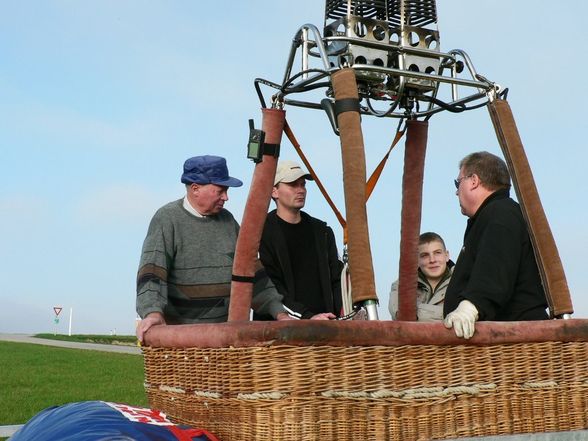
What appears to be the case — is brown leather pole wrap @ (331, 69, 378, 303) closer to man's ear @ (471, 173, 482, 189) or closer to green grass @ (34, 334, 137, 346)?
man's ear @ (471, 173, 482, 189)

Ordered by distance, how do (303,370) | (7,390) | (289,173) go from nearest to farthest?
(303,370), (289,173), (7,390)

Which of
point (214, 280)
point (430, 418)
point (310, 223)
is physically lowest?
point (430, 418)

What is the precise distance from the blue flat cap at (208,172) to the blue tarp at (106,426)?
156 centimetres

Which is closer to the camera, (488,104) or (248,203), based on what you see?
(248,203)

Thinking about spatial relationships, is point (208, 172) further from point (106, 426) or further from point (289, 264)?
point (106, 426)

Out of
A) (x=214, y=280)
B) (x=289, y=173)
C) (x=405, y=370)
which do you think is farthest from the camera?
(x=289, y=173)

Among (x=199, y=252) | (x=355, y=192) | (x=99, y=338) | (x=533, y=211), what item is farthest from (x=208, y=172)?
(x=99, y=338)

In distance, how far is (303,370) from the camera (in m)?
2.47

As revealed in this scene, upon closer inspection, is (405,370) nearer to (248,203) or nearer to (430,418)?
(430,418)

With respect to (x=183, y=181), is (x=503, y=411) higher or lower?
lower

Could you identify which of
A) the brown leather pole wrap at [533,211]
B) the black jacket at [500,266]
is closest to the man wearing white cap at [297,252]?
the black jacket at [500,266]

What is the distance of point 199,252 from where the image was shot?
4234 millimetres

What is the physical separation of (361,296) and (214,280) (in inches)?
62.4

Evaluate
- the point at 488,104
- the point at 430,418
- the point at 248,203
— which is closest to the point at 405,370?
the point at 430,418
